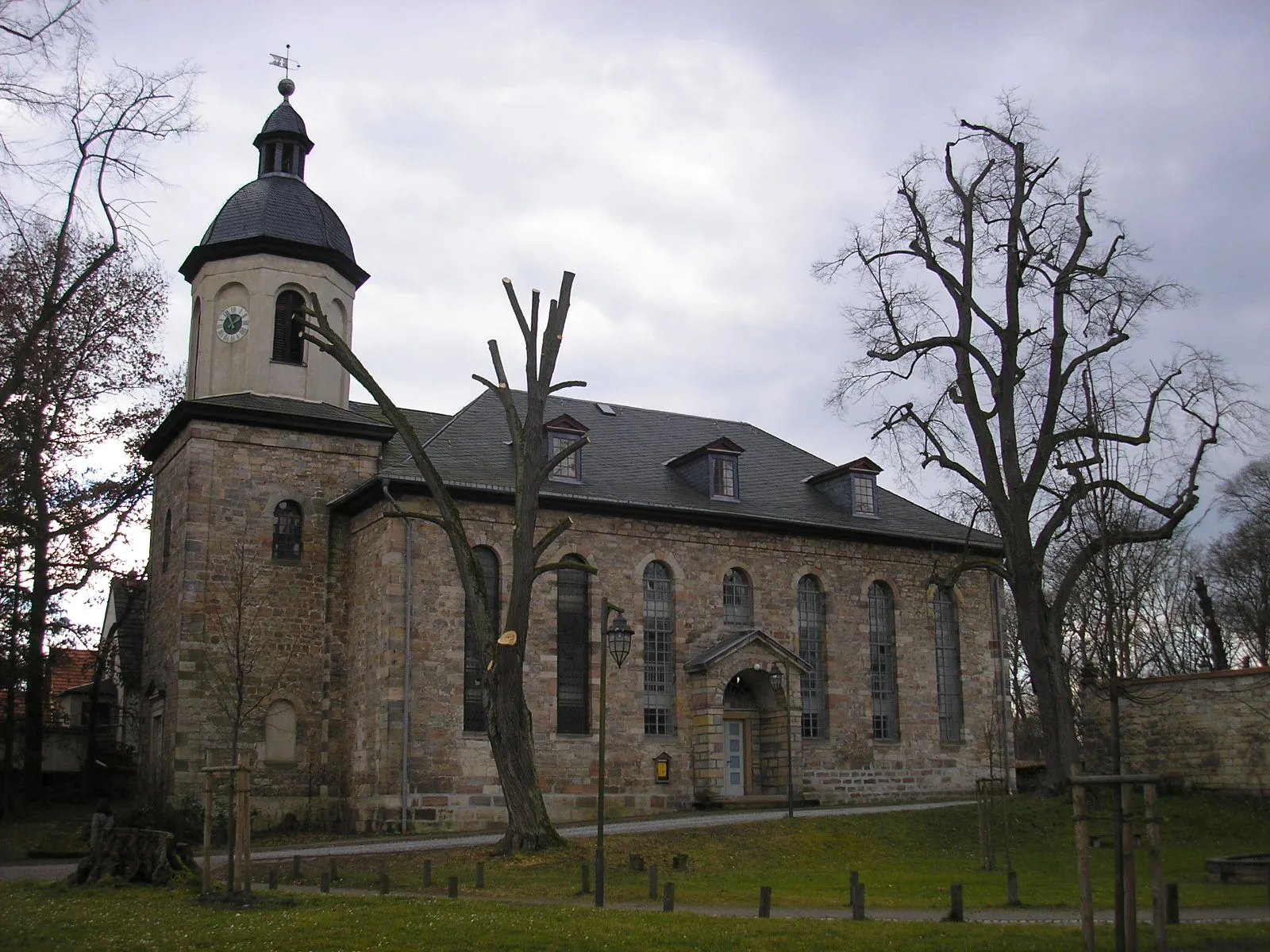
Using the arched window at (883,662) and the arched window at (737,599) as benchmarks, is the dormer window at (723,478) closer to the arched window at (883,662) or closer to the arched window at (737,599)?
the arched window at (737,599)

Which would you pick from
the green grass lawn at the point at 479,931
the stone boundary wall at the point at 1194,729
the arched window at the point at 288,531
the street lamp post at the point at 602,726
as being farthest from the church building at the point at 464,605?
the green grass lawn at the point at 479,931

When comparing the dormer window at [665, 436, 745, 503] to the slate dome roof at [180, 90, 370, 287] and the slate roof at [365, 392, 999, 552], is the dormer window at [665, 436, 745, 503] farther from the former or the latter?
the slate dome roof at [180, 90, 370, 287]

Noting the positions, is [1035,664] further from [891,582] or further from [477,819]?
[477,819]

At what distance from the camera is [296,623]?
28422mm

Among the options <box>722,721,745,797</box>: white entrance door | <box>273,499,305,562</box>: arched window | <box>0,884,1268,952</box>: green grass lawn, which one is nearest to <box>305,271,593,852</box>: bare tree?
<box>0,884,1268,952</box>: green grass lawn

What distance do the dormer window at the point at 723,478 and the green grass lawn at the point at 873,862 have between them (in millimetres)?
9773

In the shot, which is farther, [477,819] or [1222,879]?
[477,819]

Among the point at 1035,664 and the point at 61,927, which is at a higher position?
the point at 1035,664

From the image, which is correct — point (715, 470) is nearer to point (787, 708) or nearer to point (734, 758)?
point (787, 708)

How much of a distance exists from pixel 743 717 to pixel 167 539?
47.3 ft

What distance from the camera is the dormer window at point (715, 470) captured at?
31672 mm

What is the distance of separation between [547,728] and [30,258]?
1505 cm

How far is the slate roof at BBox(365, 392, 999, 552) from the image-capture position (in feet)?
95.3

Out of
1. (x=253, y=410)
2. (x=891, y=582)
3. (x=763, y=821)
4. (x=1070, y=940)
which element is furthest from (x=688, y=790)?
(x=1070, y=940)
